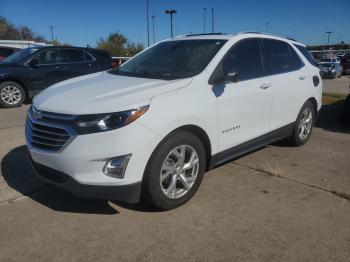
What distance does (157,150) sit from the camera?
3.26 m

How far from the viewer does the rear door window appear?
15.9 ft

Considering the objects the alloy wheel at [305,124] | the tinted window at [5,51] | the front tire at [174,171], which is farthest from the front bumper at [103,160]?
the tinted window at [5,51]

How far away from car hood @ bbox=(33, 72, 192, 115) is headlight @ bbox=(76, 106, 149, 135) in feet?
0.15

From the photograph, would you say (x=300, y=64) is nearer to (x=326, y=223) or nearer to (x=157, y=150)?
(x=326, y=223)

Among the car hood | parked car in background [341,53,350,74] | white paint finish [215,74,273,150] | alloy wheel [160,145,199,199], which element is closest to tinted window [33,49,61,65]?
the car hood

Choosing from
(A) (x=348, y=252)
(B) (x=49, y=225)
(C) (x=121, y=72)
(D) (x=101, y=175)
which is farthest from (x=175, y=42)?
(A) (x=348, y=252)

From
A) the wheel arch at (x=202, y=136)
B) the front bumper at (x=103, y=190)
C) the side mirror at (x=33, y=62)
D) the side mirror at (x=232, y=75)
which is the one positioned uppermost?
the side mirror at (x=33, y=62)

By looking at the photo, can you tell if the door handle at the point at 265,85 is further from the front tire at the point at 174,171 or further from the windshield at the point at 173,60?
the front tire at the point at 174,171

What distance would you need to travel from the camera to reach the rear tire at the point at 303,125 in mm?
5539

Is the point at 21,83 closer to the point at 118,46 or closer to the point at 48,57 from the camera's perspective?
the point at 48,57

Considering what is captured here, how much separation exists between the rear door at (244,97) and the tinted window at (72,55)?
7413 millimetres

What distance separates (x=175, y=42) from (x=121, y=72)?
0.83m

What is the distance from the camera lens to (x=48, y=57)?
10.4 metres

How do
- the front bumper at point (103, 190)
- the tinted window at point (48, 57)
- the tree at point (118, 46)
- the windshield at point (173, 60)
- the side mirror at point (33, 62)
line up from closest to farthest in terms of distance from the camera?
1. the front bumper at point (103, 190)
2. the windshield at point (173, 60)
3. the side mirror at point (33, 62)
4. the tinted window at point (48, 57)
5. the tree at point (118, 46)
